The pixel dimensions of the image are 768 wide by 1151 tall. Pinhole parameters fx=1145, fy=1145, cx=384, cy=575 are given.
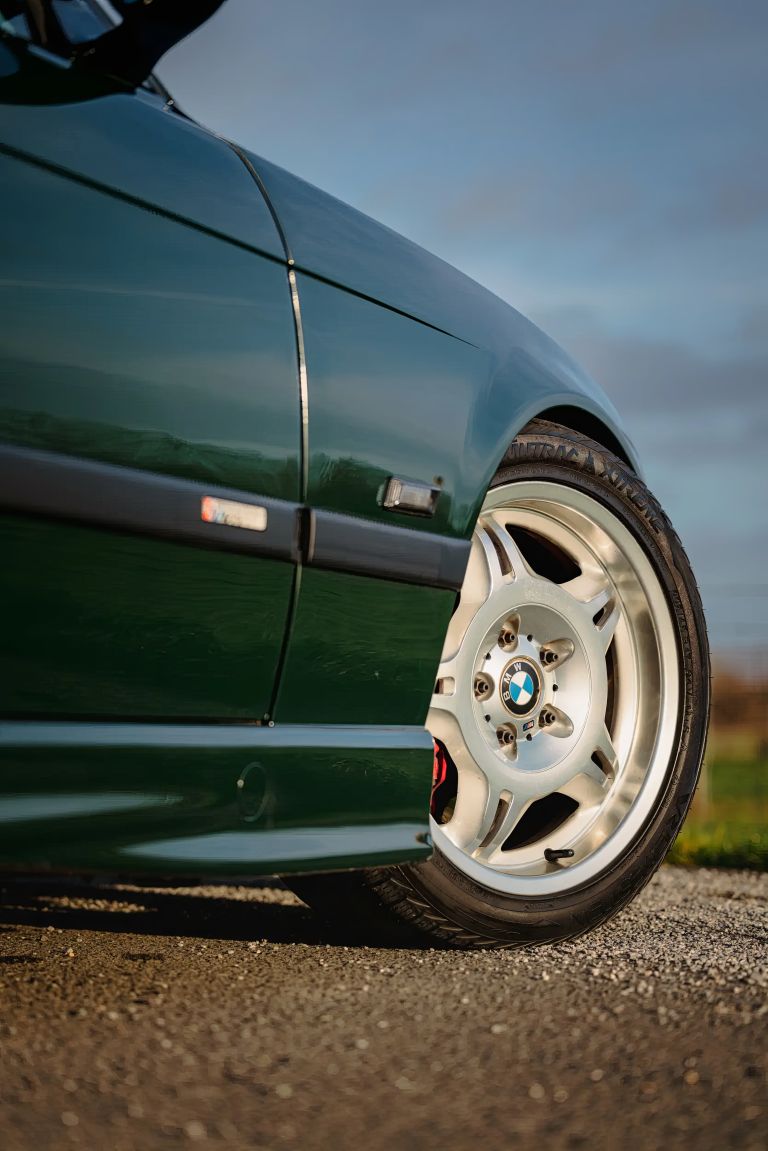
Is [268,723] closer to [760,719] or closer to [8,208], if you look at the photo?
[8,208]

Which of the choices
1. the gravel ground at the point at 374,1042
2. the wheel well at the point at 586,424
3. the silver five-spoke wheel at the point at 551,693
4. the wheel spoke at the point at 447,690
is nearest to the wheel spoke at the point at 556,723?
the silver five-spoke wheel at the point at 551,693

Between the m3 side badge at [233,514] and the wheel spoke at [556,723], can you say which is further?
the wheel spoke at [556,723]

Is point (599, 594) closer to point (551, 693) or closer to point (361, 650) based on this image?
point (551, 693)

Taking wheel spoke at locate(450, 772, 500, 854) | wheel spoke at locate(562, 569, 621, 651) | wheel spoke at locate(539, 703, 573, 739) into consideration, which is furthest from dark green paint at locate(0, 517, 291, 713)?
wheel spoke at locate(562, 569, 621, 651)

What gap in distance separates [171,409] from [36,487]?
25 centimetres

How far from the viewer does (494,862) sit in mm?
2363

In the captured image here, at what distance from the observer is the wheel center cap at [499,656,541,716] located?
7.54 ft

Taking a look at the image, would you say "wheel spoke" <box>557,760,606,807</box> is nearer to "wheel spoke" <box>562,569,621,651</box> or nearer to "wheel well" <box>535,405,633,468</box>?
"wheel spoke" <box>562,569,621,651</box>

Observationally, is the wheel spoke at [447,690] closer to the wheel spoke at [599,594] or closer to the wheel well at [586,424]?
the wheel spoke at [599,594]

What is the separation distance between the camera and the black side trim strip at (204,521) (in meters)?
1.54

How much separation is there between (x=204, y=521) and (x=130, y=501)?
0.13 metres

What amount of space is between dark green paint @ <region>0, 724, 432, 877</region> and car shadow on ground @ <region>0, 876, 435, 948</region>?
0.37 meters

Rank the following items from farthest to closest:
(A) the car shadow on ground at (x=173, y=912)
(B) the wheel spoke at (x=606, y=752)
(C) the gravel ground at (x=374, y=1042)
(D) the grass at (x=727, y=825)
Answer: (D) the grass at (x=727, y=825), (B) the wheel spoke at (x=606, y=752), (A) the car shadow on ground at (x=173, y=912), (C) the gravel ground at (x=374, y=1042)

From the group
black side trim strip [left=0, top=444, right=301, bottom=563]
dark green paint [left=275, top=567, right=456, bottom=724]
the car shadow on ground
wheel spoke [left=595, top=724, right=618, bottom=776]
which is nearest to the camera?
black side trim strip [left=0, top=444, right=301, bottom=563]
